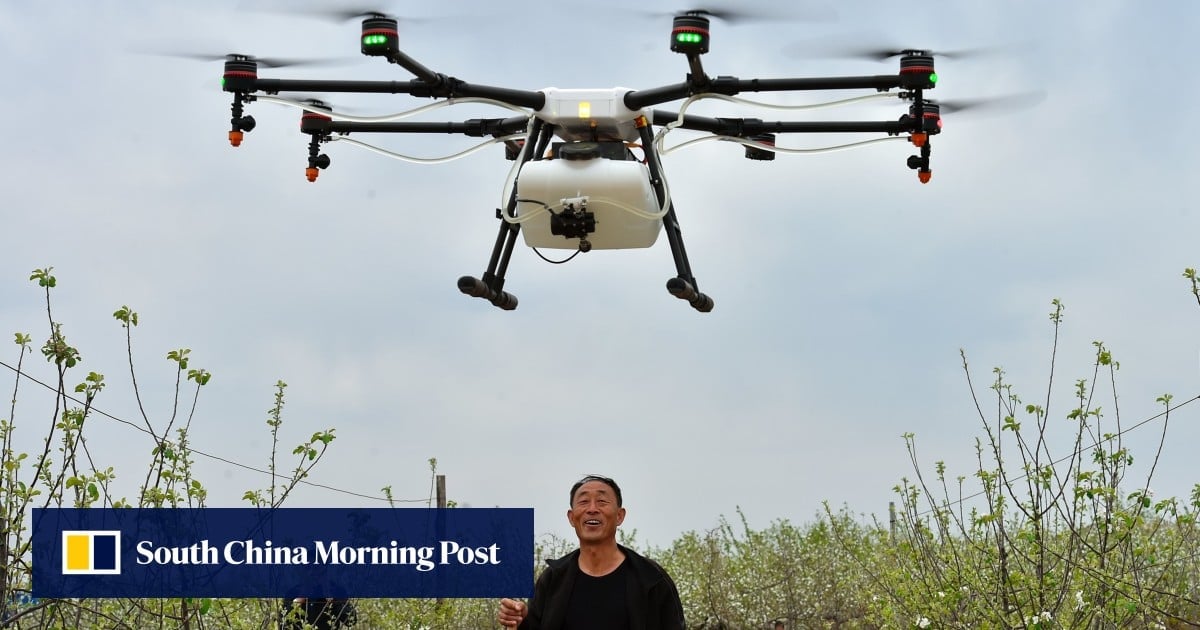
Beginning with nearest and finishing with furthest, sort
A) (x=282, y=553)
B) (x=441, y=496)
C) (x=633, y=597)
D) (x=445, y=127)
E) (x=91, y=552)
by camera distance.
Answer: (x=633, y=597)
(x=91, y=552)
(x=282, y=553)
(x=445, y=127)
(x=441, y=496)

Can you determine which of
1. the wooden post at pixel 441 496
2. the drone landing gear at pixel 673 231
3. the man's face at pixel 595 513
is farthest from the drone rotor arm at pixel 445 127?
the man's face at pixel 595 513

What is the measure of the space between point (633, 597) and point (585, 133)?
14.2 ft

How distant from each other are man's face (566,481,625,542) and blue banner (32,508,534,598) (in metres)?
2.05

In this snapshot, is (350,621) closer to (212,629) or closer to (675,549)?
(212,629)

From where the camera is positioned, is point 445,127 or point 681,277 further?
point 445,127

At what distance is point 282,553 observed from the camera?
22.1 ft

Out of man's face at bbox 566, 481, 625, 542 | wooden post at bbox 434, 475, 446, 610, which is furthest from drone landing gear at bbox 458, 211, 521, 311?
man's face at bbox 566, 481, 625, 542

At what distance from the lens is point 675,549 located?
1173cm

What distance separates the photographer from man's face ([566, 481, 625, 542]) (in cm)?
417

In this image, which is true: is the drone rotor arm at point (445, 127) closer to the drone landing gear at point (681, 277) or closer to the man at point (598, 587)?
the drone landing gear at point (681, 277)

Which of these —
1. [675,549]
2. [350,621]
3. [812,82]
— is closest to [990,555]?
[812,82]

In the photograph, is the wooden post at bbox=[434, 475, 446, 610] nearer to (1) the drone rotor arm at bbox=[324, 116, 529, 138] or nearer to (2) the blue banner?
(2) the blue banner

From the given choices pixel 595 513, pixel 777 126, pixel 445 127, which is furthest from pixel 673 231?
pixel 595 513

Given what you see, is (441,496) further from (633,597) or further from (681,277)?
(633,597)
